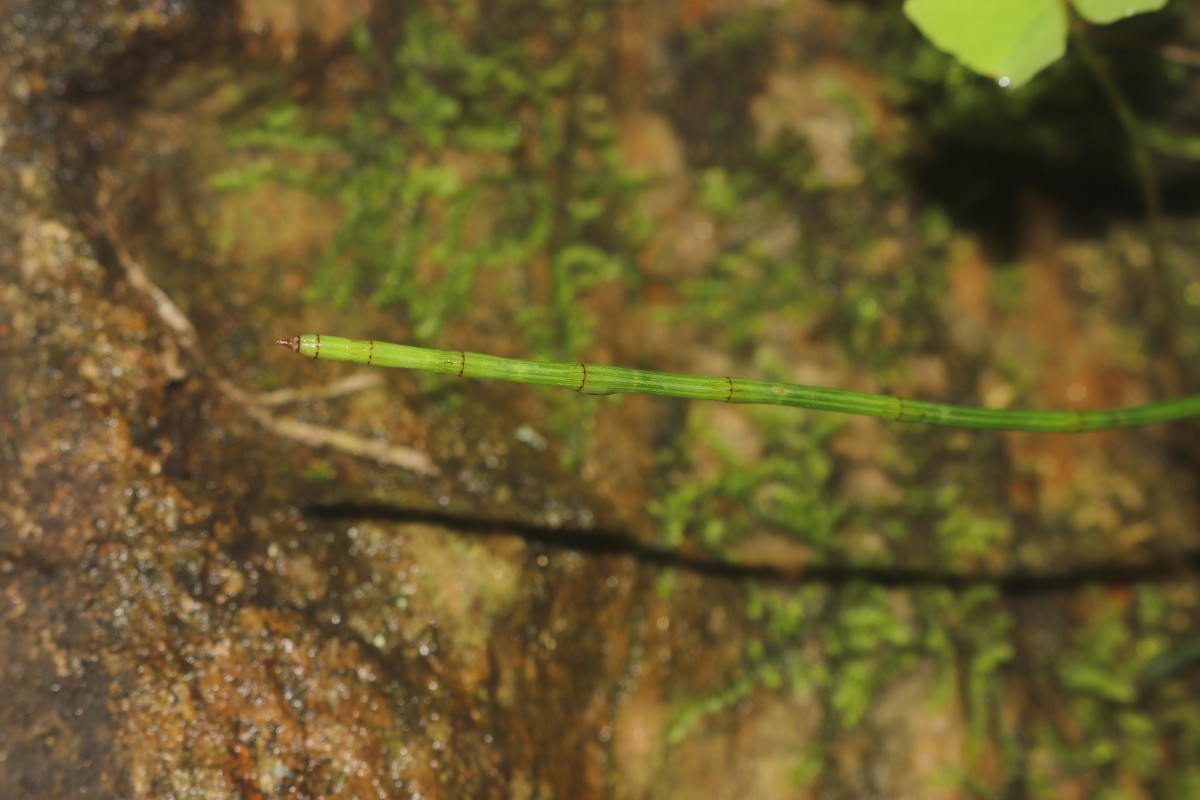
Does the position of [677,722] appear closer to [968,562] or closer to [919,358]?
[968,562]

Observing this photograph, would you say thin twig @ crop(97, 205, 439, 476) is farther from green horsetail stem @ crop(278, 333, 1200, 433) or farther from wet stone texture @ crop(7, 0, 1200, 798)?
green horsetail stem @ crop(278, 333, 1200, 433)

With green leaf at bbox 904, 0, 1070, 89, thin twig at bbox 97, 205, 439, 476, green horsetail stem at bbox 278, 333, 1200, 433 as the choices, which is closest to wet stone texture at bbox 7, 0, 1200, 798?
thin twig at bbox 97, 205, 439, 476

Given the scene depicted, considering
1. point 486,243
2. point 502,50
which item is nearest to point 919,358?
point 486,243

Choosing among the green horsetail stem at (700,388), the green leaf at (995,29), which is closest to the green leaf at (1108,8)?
the green leaf at (995,29)

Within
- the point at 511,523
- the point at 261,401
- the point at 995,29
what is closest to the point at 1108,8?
the point at 995,29

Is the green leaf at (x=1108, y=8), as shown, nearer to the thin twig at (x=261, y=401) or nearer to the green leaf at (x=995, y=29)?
the green leaf at (x=995, y=29)
